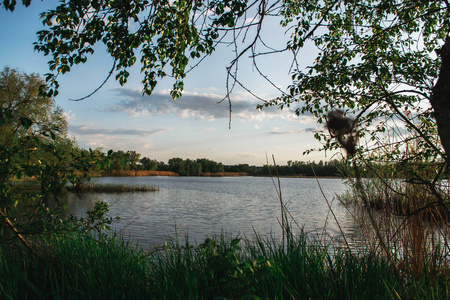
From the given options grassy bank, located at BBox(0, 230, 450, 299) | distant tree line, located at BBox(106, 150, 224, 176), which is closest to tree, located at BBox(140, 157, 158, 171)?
distant tree line, located at BBox(106, 150, 224, 176)

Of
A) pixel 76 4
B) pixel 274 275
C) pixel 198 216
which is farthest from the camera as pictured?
pixel 198 216

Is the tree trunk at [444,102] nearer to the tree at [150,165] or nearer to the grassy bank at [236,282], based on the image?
the grassy bank at [236,282]

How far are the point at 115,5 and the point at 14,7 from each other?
32.7 inches

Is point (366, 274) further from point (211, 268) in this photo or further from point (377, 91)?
point (377, 91)

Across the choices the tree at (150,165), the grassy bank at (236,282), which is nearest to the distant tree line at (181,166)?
the tree at (150,165)

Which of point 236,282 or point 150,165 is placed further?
point 150,165

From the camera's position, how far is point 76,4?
2.51 metres

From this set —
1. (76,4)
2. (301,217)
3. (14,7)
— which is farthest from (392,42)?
(301,217)

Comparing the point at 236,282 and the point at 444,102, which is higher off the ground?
the point at 444,102

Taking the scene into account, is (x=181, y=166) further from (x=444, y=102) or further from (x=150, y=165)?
(x=444, y=102)

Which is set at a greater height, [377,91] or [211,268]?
[377,91]

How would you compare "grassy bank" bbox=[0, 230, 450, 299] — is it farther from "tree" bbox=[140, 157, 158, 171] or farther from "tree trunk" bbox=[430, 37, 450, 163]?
"tree" bbox=[140, 157, 158, 171]

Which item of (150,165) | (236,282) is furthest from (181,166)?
(236,282)

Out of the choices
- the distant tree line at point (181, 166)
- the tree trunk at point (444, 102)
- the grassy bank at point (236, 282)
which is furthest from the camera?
the distant tree line at point (181, 166)
